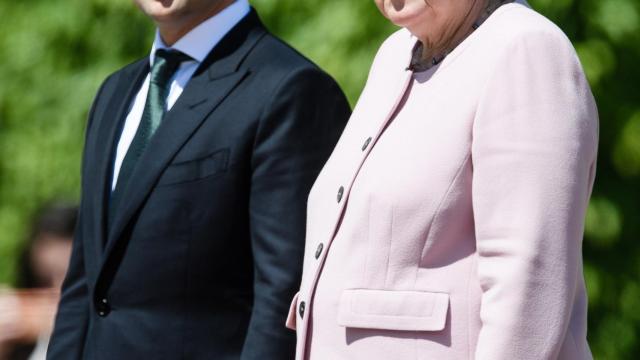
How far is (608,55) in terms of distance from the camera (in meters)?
4.61

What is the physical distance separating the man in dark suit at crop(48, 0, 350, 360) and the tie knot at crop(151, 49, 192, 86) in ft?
0.25

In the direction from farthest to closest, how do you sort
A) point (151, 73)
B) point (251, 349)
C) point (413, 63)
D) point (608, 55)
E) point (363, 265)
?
point (608, 55)
point (151, 73)
point (251, 349)
point (413, 63)
point (363, 265)

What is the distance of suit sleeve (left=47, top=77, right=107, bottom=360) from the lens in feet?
10.9

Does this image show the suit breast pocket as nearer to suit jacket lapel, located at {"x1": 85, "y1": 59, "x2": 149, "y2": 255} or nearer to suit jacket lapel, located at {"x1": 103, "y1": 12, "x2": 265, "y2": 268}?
suit jacket lapel, located at {"x1": 103, "y1": 12, "x2": 265, "y2": 268}

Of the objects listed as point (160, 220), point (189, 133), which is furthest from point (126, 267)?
point (189, 133)

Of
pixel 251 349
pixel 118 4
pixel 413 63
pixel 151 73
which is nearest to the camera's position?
pixel 413 63

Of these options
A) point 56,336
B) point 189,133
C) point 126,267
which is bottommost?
point 56,336

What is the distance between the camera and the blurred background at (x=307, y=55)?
182 inches

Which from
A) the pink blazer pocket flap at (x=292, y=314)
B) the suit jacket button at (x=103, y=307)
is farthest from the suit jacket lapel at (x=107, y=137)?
the pink blazer pocket flap at (x=292, y=314)

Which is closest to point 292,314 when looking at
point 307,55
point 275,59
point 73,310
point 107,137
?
point 275,59

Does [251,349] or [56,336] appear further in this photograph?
[56,336]

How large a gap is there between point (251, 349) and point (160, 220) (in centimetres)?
34

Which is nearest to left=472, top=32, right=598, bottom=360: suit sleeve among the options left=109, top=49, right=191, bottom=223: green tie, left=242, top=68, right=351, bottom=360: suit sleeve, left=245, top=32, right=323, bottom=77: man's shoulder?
left=242, top=68, right=351, bottom=360: suit sleeve

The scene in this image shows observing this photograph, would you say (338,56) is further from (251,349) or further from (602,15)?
(251,349)
